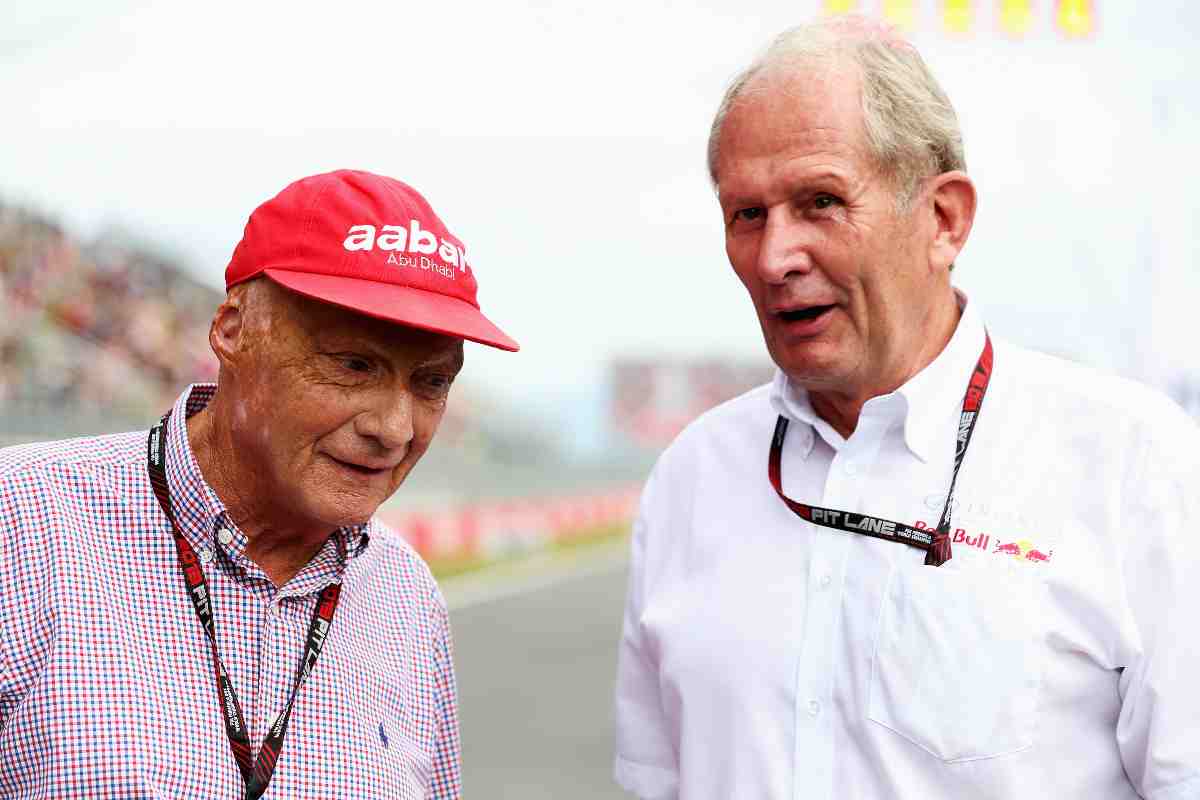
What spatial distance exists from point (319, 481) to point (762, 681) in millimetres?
843

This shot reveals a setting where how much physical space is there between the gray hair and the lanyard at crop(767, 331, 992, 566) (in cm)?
35

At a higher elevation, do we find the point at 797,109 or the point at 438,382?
the point at 797,109

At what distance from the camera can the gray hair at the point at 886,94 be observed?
2.61 meters

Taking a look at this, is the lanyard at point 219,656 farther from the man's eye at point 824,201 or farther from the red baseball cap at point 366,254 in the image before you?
the man's eye at point 824,201

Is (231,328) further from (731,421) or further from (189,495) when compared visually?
(731,421)

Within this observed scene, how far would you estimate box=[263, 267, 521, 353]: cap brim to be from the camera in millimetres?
2264

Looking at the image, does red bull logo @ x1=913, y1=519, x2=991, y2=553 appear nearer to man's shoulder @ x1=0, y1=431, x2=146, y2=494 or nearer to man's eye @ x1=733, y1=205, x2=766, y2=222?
man's eye @ x1=733, y1=205, x2=766, y2=222

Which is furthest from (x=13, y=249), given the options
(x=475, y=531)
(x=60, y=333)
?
(x=475, y=531)

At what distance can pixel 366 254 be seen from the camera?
7.66ft

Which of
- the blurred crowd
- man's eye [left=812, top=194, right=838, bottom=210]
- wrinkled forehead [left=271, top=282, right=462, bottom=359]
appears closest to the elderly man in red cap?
wrinkled forehead [left=271, top=282, right=462, bottom=359]

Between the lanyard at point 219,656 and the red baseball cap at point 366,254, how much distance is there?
12.9 inches

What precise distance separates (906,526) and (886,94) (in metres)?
0.75

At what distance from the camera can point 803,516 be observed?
2.70 m

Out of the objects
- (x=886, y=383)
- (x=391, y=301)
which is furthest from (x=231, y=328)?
(x=886, y=383)
